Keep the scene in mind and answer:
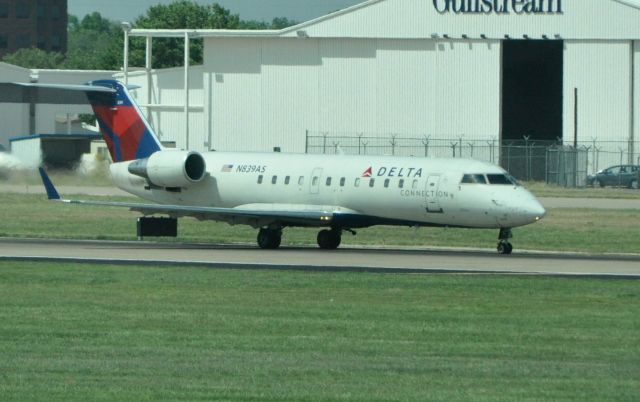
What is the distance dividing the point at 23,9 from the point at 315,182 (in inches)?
5621

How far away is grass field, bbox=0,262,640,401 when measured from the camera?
14.6 metres

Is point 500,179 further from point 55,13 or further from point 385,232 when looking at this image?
point 55,13

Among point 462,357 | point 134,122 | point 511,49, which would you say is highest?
point 511,49

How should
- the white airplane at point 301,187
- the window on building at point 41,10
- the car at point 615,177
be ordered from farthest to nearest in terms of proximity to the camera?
the window on building at point 41,10
the car at point 615,177
the white airplane at point 301,187

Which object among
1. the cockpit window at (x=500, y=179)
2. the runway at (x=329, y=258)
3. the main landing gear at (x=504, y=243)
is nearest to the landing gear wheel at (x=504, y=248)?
the main landing gear at (x=504, y=243)

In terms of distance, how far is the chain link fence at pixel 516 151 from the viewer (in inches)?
2997

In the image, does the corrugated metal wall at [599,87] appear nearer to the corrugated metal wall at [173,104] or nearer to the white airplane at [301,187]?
the corrugated metal wall at [173,104]

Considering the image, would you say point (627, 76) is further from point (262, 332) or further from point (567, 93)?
point (262, 332)

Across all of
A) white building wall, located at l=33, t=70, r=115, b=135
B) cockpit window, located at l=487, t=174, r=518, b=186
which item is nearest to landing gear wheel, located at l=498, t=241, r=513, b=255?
cockpit window, located at l=487, t=174, r=518, b=186

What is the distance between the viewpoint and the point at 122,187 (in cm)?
4044

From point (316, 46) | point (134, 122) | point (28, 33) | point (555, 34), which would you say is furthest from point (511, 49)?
point (28, 33)

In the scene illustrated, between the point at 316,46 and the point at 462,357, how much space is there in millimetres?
62956

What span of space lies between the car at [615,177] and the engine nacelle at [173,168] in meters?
42.3

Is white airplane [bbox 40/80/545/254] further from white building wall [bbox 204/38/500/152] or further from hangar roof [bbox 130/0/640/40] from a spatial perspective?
white building wall [bbox 204/38/500/152]
